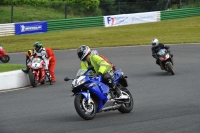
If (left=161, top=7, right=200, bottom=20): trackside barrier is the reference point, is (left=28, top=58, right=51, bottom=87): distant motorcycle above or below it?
below

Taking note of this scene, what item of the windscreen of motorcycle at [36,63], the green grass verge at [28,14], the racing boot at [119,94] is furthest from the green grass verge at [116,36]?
the racing boot at [119,94]

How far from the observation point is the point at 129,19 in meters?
43.0

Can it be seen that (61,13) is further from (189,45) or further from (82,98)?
(82,98)

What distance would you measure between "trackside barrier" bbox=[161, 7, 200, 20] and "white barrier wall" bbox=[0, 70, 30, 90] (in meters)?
27.2

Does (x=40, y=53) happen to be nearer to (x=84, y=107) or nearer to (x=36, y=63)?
(x=36, y=63)

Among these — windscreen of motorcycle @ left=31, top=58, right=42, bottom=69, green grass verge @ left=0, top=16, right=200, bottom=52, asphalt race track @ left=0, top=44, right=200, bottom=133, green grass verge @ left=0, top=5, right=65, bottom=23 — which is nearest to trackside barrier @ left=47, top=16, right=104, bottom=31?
green grass verge @ left=0, top=16, right=200, bottom=52

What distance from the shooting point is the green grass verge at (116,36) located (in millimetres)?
33219

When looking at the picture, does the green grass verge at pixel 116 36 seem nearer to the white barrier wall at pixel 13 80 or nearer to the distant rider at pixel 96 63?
the white barrier wall at pixel 13 80

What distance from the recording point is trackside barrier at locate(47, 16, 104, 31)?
133ft

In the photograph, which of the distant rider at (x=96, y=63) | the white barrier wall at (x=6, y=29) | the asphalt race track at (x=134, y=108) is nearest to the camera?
the asphalt race track at (x=134, y=108)

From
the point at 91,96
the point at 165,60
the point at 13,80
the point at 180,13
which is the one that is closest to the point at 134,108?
the point at 91,96

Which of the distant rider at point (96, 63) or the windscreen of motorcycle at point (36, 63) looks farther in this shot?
the windscreen of motorcycle at point (36, 63)

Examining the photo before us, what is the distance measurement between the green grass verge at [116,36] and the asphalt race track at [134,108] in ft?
31.9

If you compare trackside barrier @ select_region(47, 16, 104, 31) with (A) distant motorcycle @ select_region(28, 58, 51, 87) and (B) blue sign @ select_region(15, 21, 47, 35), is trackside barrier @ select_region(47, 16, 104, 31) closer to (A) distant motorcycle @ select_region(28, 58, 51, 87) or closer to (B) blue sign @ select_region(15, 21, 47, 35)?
(B) blue sign @ select_region(15, 21, 47, 35)
